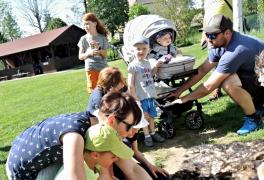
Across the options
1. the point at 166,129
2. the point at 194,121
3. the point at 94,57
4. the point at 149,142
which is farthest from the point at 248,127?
the point at 94,57

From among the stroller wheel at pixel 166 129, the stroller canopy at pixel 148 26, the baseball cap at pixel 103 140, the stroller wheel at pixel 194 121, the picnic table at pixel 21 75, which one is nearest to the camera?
the baseball cap at pixel 103 140

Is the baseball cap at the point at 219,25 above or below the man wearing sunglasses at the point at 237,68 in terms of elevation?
above

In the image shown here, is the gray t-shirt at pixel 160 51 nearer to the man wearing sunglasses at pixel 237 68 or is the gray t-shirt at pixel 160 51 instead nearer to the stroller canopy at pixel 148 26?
the stroller canopy at pixel 148 26

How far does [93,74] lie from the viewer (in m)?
6.23

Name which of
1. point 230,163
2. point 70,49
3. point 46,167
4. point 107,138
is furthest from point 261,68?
point 70,49

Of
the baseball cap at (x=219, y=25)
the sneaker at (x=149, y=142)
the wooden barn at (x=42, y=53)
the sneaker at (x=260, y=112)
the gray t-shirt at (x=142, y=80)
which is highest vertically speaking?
the baseball cap at (x=219, y=25)

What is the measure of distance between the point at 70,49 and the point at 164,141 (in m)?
37.6

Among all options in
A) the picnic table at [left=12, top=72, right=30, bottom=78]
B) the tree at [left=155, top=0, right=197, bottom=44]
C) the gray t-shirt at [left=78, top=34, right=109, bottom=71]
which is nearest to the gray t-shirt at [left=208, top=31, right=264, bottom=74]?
the gray t-shirt at [left=78, top=34, right=109, bottom=71]

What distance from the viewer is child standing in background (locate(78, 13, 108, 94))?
6.14m

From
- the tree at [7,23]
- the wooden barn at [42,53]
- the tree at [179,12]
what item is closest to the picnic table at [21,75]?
the wooden barn at [42,53]

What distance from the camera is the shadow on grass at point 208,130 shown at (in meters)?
5.00

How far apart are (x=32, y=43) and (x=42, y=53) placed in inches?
52.5

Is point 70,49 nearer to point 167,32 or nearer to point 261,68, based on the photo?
point 167,32

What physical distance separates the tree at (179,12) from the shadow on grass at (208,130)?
30.2 meters
